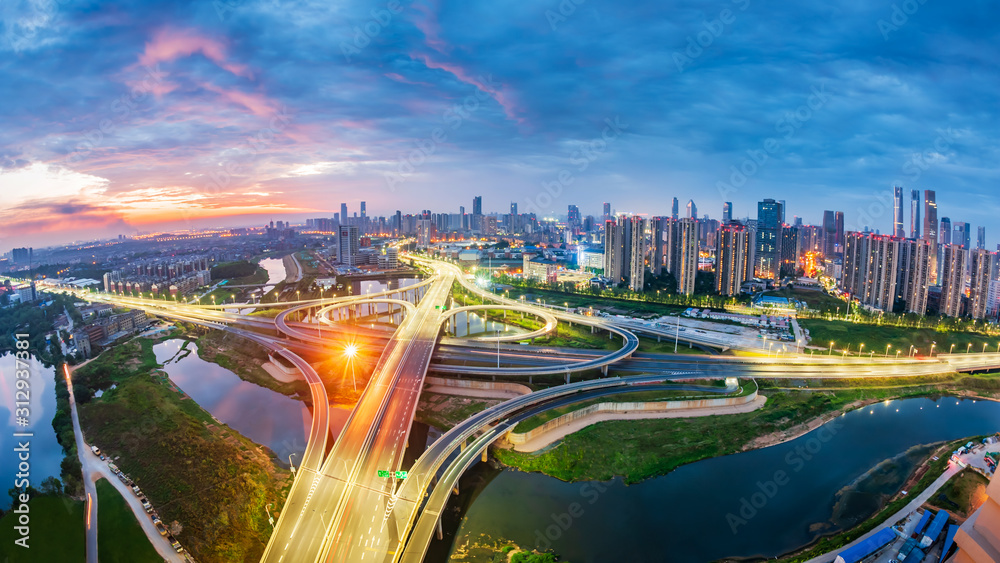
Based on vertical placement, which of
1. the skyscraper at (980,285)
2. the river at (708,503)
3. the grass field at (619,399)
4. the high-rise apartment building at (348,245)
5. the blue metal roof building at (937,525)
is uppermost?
the high-rise apartment building at (348,245)

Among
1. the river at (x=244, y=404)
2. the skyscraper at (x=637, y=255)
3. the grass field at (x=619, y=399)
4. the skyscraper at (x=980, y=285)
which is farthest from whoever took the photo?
the skyscraper at (x=637, y=255)

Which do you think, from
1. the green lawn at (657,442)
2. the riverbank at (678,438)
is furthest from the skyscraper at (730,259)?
the green lawn at (657,442)

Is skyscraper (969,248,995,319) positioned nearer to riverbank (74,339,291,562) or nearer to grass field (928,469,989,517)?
grass field (928,469,989,517)

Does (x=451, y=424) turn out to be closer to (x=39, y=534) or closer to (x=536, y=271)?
(x=39, y=534)

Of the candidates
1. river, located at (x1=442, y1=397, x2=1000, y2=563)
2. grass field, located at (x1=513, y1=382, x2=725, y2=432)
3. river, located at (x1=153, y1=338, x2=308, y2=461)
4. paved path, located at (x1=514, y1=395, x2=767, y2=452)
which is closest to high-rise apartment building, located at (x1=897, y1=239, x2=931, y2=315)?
river, located at (x1=442, y1=397, x2=1000, y2=563)

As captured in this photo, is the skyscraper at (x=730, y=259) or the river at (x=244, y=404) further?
the skyscraper at (x=730, y=259)

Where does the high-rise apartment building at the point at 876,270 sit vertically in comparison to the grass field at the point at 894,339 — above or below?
above

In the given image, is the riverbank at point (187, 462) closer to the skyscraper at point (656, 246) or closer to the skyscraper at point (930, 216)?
the skyscraper at point (656, 246)
